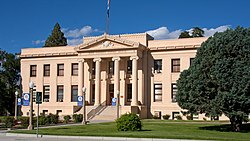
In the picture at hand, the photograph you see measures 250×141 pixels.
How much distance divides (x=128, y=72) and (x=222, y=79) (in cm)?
2498

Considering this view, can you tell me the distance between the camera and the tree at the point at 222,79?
24984mm

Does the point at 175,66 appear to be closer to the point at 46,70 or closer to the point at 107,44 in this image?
the point at 107,44

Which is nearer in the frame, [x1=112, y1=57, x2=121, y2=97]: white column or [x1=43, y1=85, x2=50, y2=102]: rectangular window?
[x1=112, y1=57, x2=121, y2=97]: white column

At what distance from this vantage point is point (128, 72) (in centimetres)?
Result: 4941

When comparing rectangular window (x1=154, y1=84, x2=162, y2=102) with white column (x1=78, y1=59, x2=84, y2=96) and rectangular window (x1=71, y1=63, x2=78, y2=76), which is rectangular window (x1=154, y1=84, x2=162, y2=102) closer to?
white column (x1=78, y1=59, x2=84, y2=96)

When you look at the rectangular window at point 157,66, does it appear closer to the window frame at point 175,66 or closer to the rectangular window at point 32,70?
the window frame at point 175,66

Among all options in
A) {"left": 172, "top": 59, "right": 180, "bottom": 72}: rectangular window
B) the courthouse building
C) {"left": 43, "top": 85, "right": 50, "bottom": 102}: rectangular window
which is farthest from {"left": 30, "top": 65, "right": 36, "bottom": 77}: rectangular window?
{"left": 172, "top": 59, "right": 180, "bottom": 72}: rectangular window

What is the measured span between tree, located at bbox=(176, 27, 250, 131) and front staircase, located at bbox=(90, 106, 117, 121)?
57.6 feet

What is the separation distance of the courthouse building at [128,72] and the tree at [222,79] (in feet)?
60.7

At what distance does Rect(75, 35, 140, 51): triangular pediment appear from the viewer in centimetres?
4667

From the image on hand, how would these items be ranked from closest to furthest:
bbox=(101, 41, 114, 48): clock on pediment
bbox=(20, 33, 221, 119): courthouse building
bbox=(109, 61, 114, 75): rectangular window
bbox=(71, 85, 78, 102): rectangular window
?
bbox=(20, 33, 221, 119): courthouse building
bbox=(101, 41, 114, 48): clock on pediment
bbox=(109, 61, 114, 75): rectangular window
bbox=(71, 85, 78, 102): rectangular window

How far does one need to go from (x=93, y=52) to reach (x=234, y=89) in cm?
2676

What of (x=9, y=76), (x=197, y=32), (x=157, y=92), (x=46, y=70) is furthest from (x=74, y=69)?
(x=197, y=32)

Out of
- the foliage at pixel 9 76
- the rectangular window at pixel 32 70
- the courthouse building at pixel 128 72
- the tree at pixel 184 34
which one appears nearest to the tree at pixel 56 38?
the foliage at pixel 9 76
